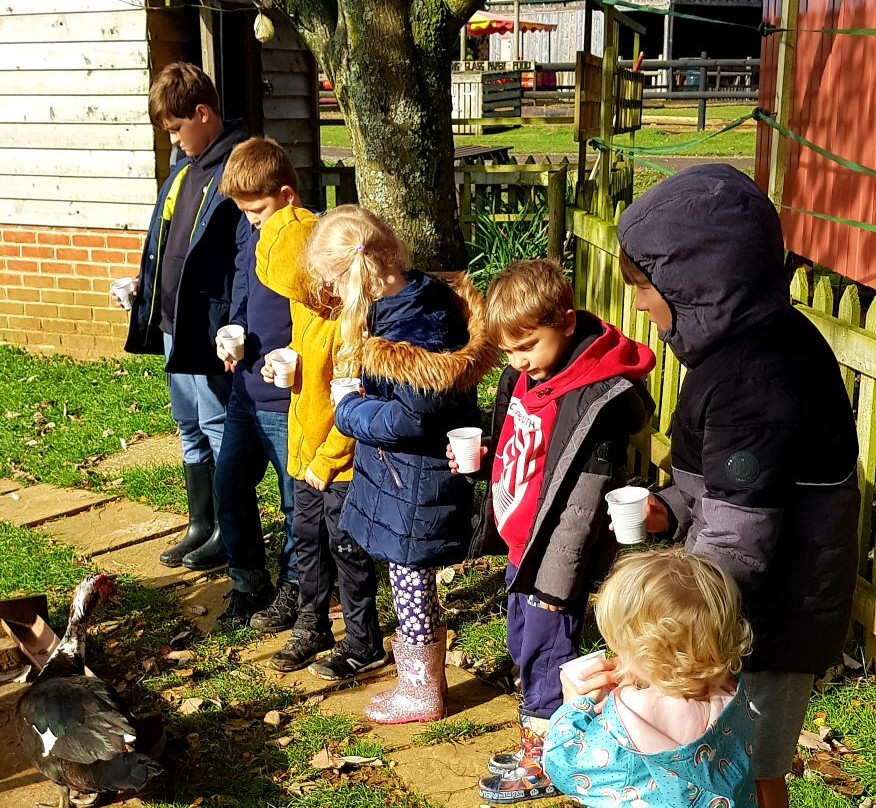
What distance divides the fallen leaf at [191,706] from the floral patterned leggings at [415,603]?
2.72ft

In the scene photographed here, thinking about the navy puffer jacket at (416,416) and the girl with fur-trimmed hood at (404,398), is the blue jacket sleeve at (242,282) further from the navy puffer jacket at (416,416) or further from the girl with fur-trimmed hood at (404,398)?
the navy puffer jacket at (416,416)

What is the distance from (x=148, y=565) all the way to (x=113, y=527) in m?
0.58

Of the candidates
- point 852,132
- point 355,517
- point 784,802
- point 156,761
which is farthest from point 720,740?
point 852,132

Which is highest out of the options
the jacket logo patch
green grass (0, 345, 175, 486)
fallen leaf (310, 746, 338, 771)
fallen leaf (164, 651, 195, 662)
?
the jacket logo patch

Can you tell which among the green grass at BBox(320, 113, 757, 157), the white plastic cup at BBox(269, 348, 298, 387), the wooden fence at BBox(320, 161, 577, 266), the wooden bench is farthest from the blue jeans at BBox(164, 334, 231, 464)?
the green grass at BBox(320, 113, 757, 157)

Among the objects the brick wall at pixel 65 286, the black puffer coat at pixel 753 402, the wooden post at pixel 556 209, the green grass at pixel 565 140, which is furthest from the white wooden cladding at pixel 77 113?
the green grass at pixel 565 140

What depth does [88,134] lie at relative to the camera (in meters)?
8.06

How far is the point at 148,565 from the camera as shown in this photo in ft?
16.8

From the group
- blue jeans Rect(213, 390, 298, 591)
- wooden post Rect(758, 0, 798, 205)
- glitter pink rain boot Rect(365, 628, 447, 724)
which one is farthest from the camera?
wooden post Rect(758, 0, 798, 205)

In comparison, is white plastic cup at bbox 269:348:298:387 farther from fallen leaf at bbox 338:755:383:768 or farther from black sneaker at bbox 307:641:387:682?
fallen leaf at bbox 338:755:383:768

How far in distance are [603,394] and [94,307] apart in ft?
21.0

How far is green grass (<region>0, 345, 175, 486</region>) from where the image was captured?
654 centimetres

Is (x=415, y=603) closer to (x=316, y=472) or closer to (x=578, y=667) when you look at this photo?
(x=316, y=472)

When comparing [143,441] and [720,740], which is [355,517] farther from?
[143,441]
